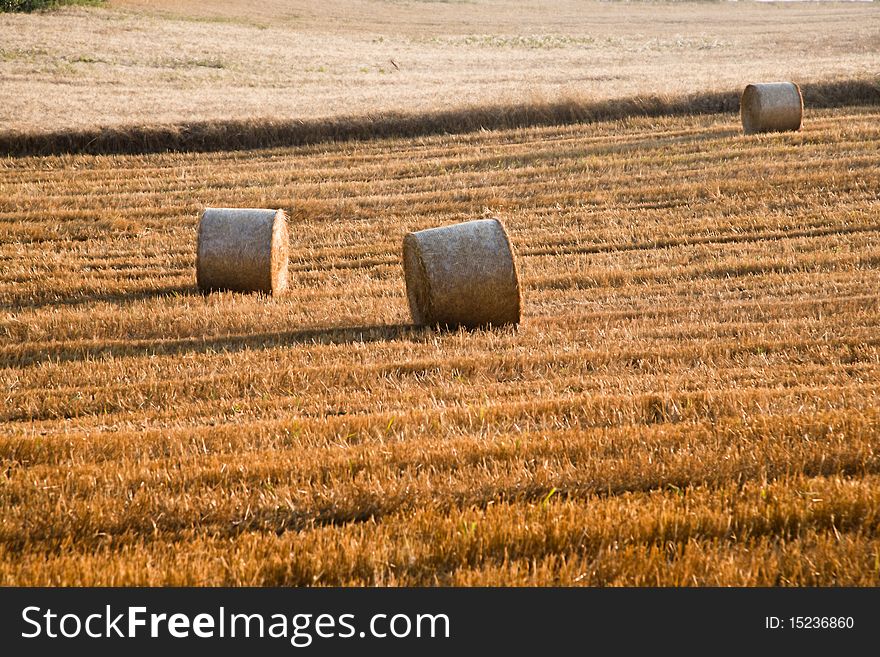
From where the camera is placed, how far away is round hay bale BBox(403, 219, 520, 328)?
33.0 ft

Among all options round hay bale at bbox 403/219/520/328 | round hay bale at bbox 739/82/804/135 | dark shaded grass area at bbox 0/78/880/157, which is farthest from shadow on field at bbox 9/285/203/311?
round hay bale at bbox 739/82/804/135

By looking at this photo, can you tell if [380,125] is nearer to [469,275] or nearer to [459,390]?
[469,275]

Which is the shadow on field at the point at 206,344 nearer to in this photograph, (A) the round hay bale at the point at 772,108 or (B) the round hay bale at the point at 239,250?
(B) the round hay bale at the point at 239,250

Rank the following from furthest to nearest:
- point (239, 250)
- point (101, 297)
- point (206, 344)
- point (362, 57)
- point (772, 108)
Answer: point (362, 57) < point (772, 108) < point (101, 297) < point (239, 250) < point (206, 344)

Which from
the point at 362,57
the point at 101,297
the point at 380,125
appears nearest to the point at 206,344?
the point at 101,297

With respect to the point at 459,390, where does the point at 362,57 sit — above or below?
above

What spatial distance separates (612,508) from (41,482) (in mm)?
3026

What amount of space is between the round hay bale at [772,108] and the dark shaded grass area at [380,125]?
292cm

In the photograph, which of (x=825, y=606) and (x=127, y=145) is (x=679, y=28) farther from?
(x=825, y=606)

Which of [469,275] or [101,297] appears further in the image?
[101,297]

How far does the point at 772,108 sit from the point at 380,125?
8232 millimetres

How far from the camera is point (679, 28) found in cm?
5506

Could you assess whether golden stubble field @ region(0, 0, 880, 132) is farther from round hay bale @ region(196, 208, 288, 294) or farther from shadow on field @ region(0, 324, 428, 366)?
shadow on field @ region(0, 324, 428, 366)

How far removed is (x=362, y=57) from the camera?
127 feet
